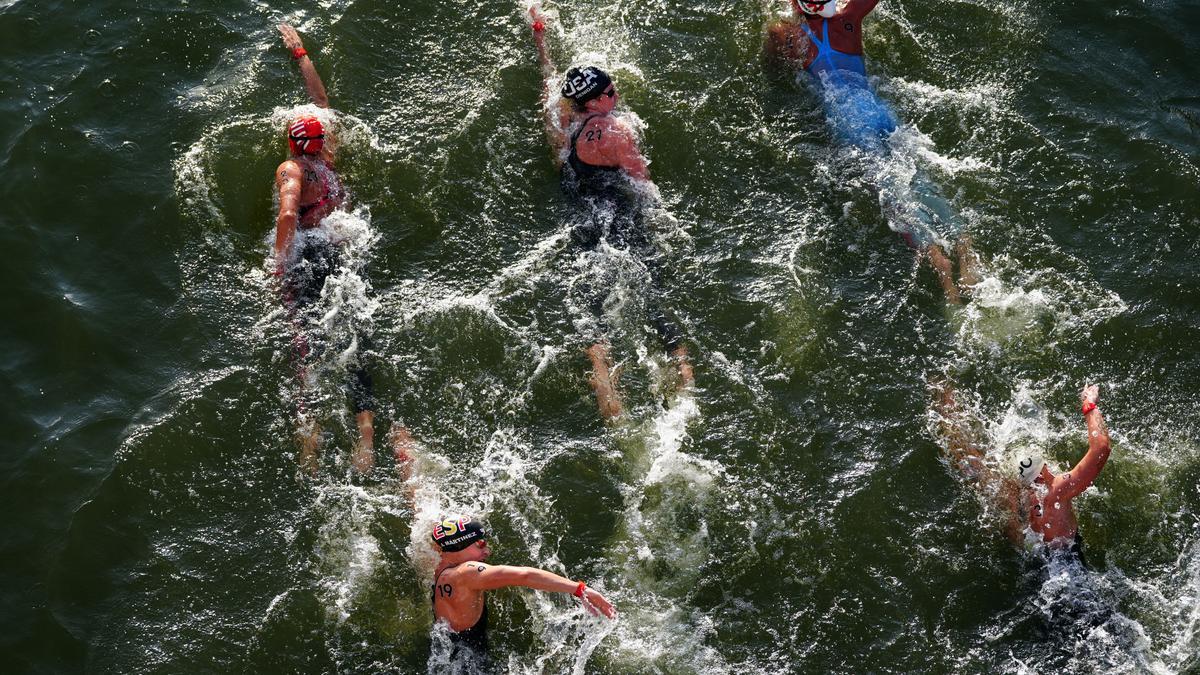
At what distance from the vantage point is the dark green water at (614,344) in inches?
360

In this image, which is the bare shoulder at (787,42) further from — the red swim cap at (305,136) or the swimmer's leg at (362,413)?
the swimmer's leg at (362,413)

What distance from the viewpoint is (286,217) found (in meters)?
11.2

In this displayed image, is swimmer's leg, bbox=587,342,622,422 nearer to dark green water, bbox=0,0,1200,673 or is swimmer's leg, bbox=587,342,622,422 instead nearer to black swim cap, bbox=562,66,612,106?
dark green water, bbox=0,0,1200,673

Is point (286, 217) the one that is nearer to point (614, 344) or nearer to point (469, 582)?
point (614, 344)

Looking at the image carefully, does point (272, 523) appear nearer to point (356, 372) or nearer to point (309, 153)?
point (356, 372)

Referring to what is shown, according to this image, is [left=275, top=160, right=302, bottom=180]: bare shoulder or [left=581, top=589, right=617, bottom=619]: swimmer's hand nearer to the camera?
[left=581, top=589, right=617, bottom=619]: swimmer's hand

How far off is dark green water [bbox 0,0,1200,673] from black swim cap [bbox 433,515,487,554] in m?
0.57

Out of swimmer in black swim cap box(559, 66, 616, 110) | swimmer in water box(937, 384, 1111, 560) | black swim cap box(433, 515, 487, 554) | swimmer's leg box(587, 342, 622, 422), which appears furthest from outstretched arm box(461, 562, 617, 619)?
swimmer in black swim cap box(559, 66, 616, 110)

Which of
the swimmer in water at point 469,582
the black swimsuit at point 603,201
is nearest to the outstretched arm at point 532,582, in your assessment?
the swimmer in water at point 469,582

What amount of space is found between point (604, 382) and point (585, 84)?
11.7 feet

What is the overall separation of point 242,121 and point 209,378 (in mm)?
3569

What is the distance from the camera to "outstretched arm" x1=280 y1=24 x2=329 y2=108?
12.9 meters

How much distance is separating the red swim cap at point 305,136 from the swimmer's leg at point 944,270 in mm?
6766

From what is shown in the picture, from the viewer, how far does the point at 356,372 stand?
10.6 m
